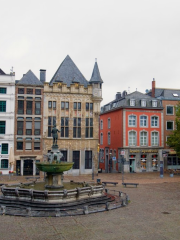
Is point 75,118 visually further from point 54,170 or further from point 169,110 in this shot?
point 54,170

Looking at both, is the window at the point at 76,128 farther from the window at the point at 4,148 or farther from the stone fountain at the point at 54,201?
the stone fountain at the point at 54,201

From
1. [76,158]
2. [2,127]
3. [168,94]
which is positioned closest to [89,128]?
[76,158]

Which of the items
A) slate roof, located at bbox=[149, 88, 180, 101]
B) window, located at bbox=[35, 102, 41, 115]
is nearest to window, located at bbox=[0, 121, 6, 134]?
window, located at bbox=[35, 102, 41, 115]

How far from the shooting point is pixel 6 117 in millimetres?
43938

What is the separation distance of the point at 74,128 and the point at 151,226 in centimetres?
3161

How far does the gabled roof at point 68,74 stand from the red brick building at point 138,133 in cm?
873

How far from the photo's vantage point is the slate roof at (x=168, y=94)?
54500 mm

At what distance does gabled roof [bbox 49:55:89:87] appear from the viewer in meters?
47.5

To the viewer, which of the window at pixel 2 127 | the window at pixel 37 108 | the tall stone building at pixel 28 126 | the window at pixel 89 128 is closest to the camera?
the window at pixel 2 127

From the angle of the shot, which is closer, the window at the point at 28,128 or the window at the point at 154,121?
the window at the point at 28,128

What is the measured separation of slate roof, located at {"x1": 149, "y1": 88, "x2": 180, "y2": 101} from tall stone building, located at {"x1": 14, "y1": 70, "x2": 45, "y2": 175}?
73.8 feet

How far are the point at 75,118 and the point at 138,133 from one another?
12.1m

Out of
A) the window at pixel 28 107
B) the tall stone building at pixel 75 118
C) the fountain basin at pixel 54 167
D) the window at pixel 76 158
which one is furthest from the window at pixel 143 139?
the fountain basin at pixel 54 167

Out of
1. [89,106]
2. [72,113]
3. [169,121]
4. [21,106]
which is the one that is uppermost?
[89,106]
